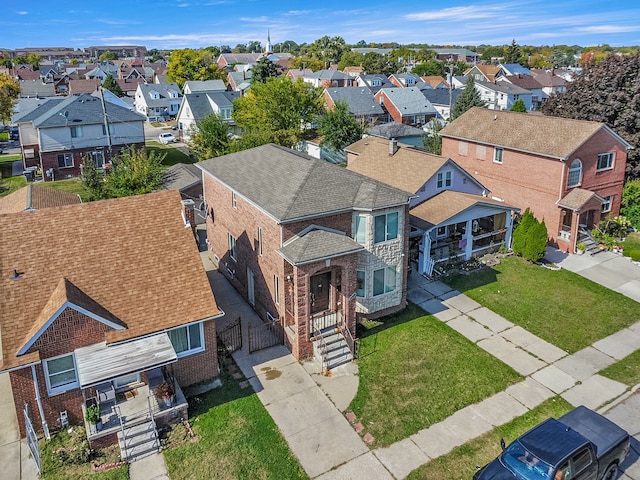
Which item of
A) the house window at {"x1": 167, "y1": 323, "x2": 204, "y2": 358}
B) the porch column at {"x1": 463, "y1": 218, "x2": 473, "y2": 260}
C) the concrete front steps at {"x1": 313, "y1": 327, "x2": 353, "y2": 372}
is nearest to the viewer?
the house window at {"x1": 167, "y1": 323, "x2": 204, "y2": 358}

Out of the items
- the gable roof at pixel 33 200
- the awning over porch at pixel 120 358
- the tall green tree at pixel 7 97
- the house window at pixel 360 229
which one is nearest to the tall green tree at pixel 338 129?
the gable roof at pixel 33 200

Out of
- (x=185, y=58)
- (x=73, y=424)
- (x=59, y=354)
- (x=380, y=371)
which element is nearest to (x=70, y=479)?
(x=73, y=424)

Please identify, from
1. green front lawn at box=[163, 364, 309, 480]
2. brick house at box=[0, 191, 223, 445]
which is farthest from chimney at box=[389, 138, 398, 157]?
green front lawn at box=[163, 364, 309, 480]

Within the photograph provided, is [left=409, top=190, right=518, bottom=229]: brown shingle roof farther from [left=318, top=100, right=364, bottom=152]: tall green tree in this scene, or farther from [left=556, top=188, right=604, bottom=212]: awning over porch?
[left=318, top=100, right=364, bottom=152]: tall green tree

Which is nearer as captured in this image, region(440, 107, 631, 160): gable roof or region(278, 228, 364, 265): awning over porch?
region(278, 228, 364, 265): awning over porch

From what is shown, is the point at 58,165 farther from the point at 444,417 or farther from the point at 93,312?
the point at 444,417

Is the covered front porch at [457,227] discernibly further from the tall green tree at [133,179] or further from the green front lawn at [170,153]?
the green front lawn at [170,153]

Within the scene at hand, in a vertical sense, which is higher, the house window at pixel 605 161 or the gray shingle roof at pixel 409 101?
the gray shingle roof at pixel 409 101
